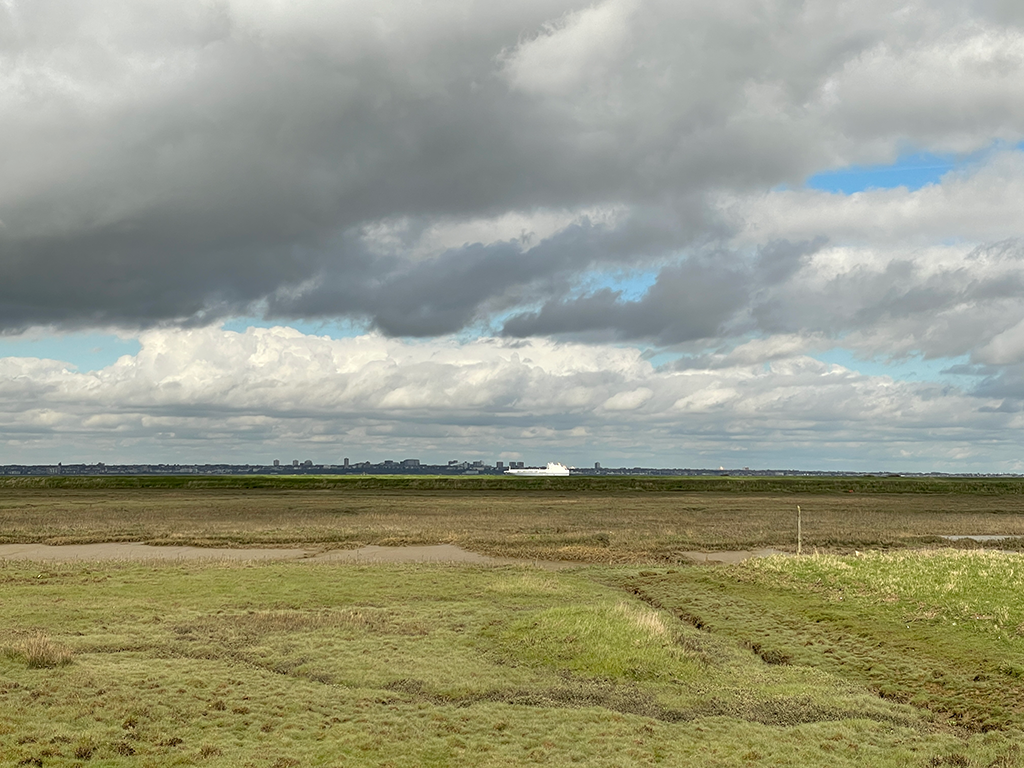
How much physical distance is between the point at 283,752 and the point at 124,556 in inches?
1632

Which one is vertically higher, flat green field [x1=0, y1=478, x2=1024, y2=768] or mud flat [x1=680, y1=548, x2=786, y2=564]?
flat green field [x1=0, y1=478, x2=1024, y2=768]

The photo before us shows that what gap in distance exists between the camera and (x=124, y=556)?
50.3 meters

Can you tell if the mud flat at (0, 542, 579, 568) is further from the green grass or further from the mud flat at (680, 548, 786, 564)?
the green grass

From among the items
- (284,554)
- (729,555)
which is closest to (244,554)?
(284,554)

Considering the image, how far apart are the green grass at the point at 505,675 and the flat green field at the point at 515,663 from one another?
80mm

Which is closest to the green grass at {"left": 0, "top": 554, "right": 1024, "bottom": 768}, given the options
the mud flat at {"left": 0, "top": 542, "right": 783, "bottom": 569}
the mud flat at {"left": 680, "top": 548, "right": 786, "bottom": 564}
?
the mud flat at {"left": 0, "top": 542, "right": 783, "bottom": 569}

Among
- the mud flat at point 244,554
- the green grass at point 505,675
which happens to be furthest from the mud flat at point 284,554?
the green grass at point 505,675

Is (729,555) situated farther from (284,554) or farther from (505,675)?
(505,675)

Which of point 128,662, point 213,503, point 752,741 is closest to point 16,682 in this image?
point 128,662

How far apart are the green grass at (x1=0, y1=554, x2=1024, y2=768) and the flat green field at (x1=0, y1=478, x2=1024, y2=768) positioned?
0.08 meters

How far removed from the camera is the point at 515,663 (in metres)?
21.7

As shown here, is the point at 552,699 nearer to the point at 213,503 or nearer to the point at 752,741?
the point at 752,741

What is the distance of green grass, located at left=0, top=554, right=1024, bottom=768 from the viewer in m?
15.1

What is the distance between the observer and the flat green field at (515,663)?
599 inches
